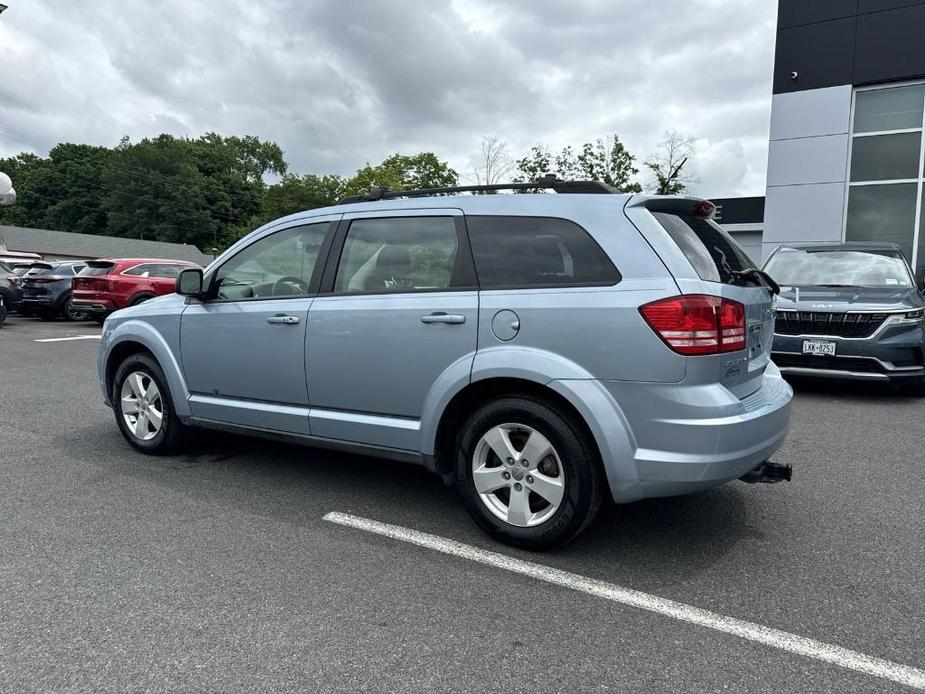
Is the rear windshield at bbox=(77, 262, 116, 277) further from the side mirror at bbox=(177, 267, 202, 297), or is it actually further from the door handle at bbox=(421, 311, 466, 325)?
the door handle at bbox=(421, 311, 466, 325)

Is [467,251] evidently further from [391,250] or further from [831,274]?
[831,274]

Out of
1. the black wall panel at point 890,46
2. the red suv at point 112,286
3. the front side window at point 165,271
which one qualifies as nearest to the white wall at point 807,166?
the black wall panel at point 890,46

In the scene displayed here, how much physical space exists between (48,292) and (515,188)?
17.5 m

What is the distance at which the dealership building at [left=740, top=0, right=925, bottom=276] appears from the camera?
552 inches

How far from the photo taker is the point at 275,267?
4.22m

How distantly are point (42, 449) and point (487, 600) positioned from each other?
401cm

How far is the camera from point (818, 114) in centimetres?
1491

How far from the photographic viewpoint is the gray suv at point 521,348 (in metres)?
2.86

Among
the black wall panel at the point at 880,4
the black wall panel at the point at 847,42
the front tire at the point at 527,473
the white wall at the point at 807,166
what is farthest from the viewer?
the white wall at the point at 807,166

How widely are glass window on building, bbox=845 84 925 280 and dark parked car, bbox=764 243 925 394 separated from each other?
26.9 feet

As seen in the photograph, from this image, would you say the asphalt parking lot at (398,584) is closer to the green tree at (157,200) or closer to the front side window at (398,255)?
the front side window at (398,255)

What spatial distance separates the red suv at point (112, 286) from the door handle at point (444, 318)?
1338 centimetres

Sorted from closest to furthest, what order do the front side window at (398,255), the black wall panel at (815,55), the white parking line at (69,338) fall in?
1. the front side window at (398,255)
2. the white parking line at (69,338)
3. the black wall panel at (815,55)

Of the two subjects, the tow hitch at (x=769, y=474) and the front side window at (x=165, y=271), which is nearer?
the tow hitch at (x=769, y=474)
